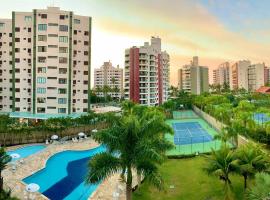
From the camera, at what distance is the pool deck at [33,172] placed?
18062 mm

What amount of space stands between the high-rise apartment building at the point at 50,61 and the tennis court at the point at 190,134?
61.8 feet

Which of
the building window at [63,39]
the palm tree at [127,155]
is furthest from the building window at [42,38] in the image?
the palm tree at [127,155]

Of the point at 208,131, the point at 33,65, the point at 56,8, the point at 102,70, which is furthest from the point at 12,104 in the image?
the point at 102,70

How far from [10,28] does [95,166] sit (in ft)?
173

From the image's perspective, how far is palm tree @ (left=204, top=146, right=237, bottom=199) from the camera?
50.4ft

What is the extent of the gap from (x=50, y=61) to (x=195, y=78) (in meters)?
103

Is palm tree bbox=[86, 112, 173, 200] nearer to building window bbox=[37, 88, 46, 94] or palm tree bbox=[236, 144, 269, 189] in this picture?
palm tree bbox=[236, 144, 269, 189]

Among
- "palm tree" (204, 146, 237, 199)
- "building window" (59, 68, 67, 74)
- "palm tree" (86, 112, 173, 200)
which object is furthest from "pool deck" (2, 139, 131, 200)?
"building window" (59, 68, 67, 74)

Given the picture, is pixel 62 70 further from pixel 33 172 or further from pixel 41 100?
pixel 33 172

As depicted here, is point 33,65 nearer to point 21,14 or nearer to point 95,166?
point 21,14

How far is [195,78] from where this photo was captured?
14275cm

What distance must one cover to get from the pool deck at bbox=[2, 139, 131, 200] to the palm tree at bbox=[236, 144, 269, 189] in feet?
24.4

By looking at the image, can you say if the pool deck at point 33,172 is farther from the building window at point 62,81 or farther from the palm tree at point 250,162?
the building window at point 62,81

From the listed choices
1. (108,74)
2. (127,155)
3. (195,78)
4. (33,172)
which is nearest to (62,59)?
(33,172)
